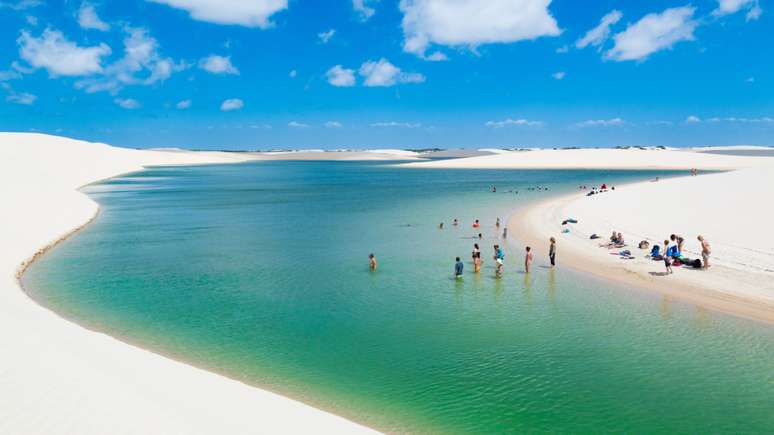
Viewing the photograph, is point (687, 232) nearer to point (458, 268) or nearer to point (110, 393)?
point (458, 268)

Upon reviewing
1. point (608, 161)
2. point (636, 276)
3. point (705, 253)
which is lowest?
point (636, 276)

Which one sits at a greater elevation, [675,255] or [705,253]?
[705,253]

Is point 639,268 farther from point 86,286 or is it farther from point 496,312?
point 86,286

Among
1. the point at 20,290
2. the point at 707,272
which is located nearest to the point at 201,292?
the point at 20,290

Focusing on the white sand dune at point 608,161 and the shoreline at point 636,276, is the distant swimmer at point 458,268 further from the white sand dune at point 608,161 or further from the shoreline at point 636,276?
the white sand dune at point 608,161

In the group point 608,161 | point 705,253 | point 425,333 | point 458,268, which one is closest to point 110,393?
point 425,333
